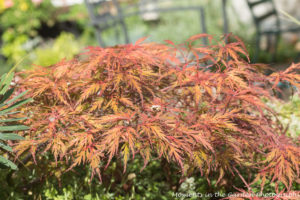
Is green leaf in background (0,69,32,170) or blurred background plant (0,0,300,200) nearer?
green leaf in background (0,69,32,170)

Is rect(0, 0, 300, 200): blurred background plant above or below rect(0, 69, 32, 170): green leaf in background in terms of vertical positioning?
below

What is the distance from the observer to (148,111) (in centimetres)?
157

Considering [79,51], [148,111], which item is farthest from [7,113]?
[79,51]

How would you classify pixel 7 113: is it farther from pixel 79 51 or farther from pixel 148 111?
pixel 79 51

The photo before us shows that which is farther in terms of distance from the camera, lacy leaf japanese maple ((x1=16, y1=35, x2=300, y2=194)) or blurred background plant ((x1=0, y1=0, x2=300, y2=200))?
blurred background plant ((x1=0, y1=0, x2=300, y2=200))

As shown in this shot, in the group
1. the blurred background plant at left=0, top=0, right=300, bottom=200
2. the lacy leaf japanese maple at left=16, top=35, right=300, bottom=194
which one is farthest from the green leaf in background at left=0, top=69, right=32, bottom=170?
the blurred background plant at left=0, top=0, right=300, bottom=200

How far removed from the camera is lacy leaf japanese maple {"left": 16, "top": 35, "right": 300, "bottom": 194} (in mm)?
1451

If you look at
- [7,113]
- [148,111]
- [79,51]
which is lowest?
[79,51]

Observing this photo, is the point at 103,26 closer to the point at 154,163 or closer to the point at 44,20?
the point at 44,20

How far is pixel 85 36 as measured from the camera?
6.85m

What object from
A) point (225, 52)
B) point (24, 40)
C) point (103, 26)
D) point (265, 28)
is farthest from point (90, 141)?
A: point (24, 40)

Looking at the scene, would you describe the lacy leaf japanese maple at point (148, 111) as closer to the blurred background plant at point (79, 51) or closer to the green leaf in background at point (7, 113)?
the green leaf in background at point (7, 113)

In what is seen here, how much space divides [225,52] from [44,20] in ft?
20.3

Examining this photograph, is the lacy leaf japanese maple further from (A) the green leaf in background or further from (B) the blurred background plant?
(B) the blurred background plant
